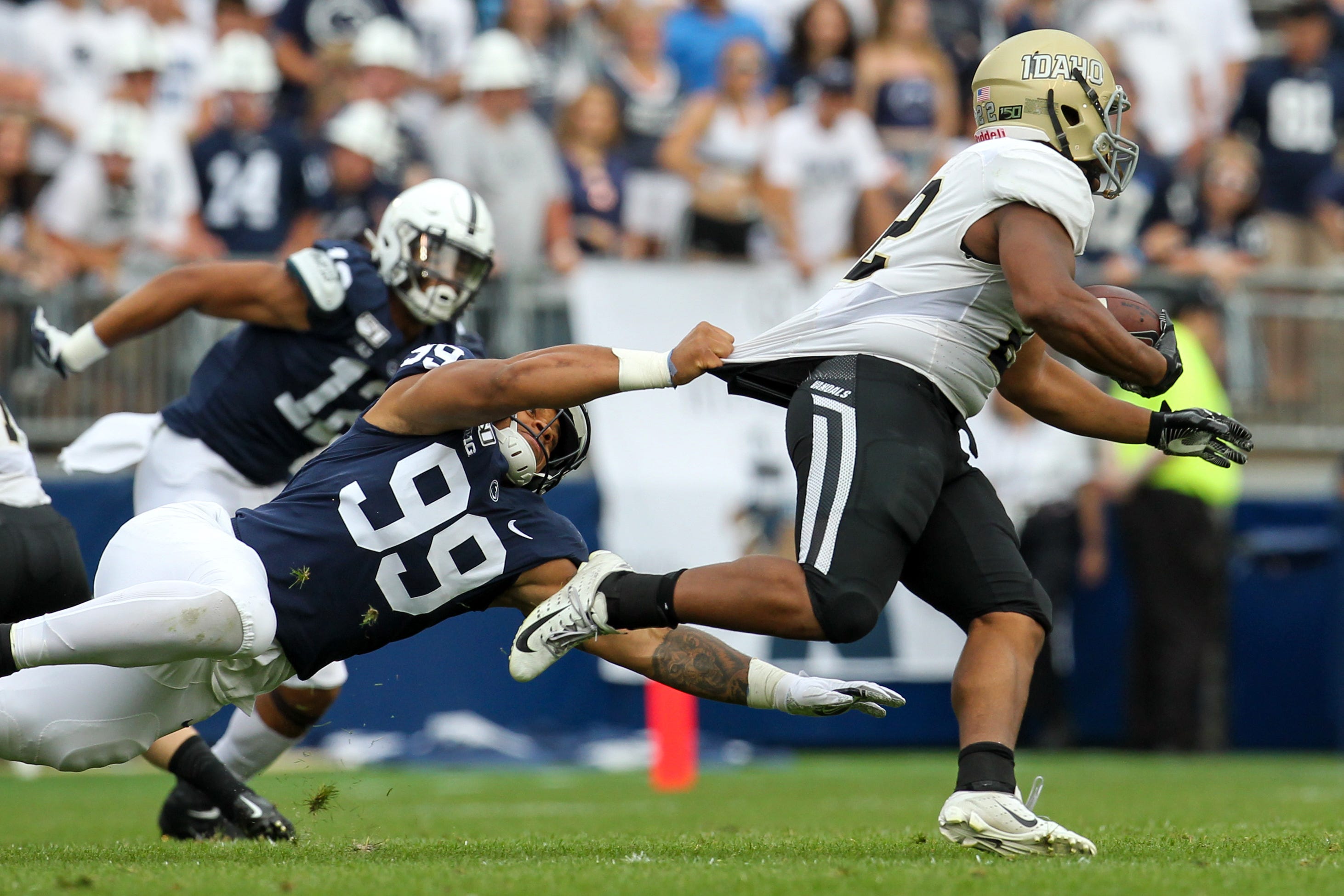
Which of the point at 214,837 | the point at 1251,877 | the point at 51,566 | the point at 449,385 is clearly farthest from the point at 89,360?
the point at 1251,877

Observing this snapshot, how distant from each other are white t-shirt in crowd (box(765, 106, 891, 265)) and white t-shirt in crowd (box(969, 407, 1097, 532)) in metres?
1.47

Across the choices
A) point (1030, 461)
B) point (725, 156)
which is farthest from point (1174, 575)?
point (725, 156)

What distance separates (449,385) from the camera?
4.21m

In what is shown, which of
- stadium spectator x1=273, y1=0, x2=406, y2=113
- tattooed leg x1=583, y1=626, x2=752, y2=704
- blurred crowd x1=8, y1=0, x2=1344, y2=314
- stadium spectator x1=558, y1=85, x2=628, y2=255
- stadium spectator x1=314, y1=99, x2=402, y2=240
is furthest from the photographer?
stadium spectator x1=273, y1=0, x2=406, y2=113

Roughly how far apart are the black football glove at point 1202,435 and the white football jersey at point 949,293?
0.45m

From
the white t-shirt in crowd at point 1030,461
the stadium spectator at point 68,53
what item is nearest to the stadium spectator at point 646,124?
the white t-shirt in crowd at point 1030,461

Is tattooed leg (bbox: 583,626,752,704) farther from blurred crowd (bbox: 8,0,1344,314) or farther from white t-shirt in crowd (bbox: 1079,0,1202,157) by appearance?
white t-shirt in crowd (bbox: 1079,0,1202,157)

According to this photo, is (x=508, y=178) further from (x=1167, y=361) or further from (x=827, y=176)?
(x=1167, y=361)

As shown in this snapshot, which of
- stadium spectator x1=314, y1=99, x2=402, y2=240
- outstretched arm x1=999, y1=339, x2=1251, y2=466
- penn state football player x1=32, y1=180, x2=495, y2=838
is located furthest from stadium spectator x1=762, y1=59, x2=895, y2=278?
outstretched arm x1=999, y1=339, x2=1251, y2=466

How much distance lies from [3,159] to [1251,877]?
7962 mm

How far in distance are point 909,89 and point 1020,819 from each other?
7.64 m

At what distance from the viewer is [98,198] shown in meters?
9.56

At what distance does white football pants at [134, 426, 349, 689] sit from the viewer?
5867 mm

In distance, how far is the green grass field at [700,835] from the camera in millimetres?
3609
